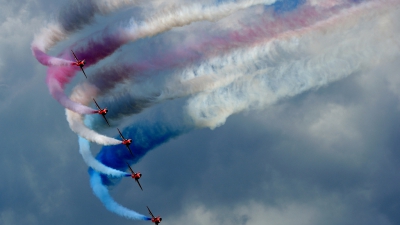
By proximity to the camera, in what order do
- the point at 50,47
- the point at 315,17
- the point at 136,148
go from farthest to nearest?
the point at 136,148 < the point at 50,47 < the point at 315,17

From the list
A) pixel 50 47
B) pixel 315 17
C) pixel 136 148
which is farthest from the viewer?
pixel 136 148

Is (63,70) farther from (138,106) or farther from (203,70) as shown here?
(203,70)

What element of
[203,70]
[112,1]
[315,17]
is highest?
[112,1]

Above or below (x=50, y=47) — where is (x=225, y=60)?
below

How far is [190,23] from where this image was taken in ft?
217

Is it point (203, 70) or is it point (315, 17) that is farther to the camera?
point (203, 70)

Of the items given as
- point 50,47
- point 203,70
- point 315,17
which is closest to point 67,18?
point 50,47

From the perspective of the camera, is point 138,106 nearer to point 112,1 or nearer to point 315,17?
point 112,1

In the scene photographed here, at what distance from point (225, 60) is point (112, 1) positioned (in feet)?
42.3

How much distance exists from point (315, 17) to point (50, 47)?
26343 mm

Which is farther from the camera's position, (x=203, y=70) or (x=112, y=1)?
(x=203, y=70)

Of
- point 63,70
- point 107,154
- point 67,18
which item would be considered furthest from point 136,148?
point 67,18

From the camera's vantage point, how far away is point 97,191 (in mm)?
73188

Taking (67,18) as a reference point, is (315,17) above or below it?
below
